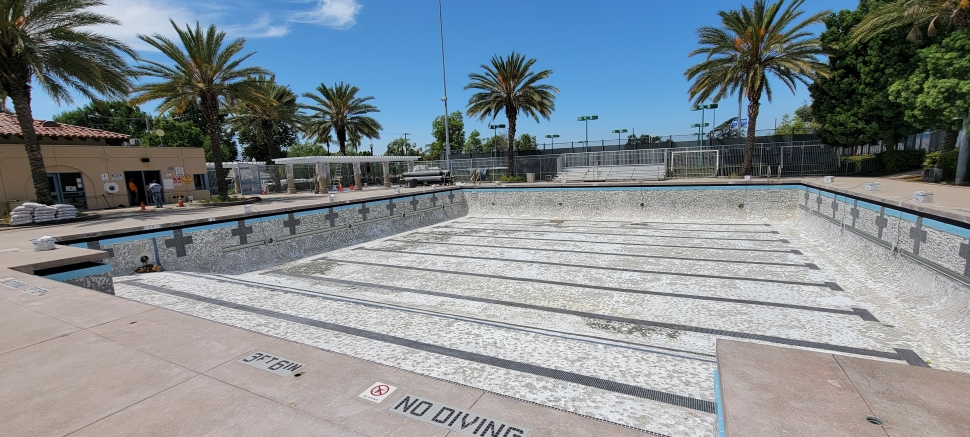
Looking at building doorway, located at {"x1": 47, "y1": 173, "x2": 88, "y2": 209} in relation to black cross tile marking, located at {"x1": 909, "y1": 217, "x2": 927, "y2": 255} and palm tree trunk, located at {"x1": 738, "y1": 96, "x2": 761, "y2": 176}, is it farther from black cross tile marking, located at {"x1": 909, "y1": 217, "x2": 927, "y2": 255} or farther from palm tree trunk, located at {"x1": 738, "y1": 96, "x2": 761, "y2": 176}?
palm tree trunk, located at {"x1": 738, "y1": 96, "x2": 761, "y2": 176}

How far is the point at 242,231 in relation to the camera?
8.47 metres

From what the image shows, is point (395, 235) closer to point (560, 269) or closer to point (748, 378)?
point (560, 269)

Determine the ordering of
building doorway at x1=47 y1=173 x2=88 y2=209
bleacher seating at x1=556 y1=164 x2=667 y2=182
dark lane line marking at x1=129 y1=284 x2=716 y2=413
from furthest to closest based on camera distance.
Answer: bleacher seating at x1=556 y1=164 x2=667 y2=182 → building doorway at x1=47 y1=173 x2=88 y2=209 → dark lane line marking at x1=129 y1=284 x2=716 y2=413

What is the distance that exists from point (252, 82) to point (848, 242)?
2058 centimetres

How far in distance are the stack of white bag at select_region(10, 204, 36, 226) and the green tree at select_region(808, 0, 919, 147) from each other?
2941cm

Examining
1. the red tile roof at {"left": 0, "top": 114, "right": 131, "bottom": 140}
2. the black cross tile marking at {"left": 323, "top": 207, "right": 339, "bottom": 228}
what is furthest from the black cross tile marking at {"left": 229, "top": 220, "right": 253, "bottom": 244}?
the red tile roof at {"left": 0, "top": 114, "right": 131, "bottom": 140}

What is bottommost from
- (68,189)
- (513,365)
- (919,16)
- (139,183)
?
(513,365)

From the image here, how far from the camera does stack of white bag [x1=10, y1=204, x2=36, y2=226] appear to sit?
11297 millimetres

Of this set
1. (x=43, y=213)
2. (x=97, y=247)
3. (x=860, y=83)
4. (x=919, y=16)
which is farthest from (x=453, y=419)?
(x=860, y=83)

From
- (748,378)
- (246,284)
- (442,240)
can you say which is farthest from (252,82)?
(748,378)

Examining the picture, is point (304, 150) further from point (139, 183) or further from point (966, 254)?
point (966, 254)

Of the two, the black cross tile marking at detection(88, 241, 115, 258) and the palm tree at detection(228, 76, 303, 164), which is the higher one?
the palm tree at detection(228, 76, 303, 164)

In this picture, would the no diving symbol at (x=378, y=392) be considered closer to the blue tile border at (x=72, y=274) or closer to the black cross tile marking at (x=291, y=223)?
the blue tile border at (x=72, y=274)

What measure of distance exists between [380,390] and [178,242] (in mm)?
7373
